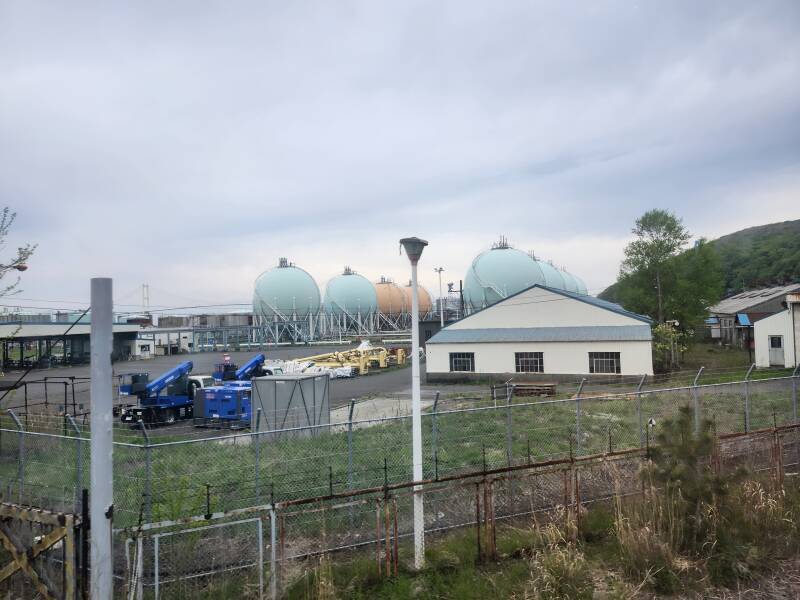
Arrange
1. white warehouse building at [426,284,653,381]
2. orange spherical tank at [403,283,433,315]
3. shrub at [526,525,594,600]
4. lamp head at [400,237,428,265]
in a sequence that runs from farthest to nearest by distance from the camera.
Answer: orange spherical tank at [403,283,433,315] → white warehouse building at [426,284,653,381] → lamp head at [400,237,428,265] → shrub at [526,525,594,600]

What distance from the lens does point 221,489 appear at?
1095 cm

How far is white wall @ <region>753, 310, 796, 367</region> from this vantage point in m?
33.2

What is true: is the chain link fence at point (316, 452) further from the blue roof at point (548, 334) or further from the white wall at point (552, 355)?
the blue roof at point (548, 334)

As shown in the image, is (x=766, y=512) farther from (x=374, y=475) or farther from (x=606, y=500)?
(x=374, y=475)

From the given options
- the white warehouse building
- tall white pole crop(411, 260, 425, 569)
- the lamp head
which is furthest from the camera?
the white warehouse building

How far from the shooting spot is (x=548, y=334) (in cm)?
3347

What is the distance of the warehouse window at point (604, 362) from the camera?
31.5 metres

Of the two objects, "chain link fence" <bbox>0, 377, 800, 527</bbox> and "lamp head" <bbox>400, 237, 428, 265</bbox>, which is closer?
"lamp head" <bbox>400, 237, 428, 265</bbox>

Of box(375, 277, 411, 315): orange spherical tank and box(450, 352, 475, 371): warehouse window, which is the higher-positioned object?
box(375, 277, 411, 315): orange spherical tank

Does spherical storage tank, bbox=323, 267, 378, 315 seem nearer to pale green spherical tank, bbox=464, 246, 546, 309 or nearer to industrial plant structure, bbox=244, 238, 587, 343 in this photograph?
industrial plant structure, bbox=244, 238, 587, 343

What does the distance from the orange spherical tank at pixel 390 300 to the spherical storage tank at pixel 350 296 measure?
3.17m

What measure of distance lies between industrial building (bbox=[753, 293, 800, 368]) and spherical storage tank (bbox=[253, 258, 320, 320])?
5667 cm

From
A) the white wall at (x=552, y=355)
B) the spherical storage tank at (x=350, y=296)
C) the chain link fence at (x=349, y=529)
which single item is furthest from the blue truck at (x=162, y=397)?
the spherical storage tank at (x=350, y=296)

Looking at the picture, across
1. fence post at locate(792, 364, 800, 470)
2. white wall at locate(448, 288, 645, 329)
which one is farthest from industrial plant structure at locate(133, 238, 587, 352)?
fence post at locate(792, 364, 800, 470)
